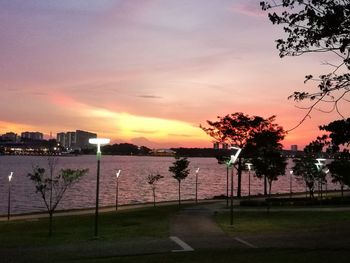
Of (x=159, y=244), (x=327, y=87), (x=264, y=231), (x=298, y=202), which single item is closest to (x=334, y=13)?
(x=327, y=87)

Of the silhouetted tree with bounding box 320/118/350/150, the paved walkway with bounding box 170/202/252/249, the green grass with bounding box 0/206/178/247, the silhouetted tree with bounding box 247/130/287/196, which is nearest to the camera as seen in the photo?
the silhouetted tree with bounding box 320/118/350/150

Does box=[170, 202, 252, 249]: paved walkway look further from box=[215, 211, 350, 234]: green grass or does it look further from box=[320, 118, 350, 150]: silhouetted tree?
box=[320, 118, 350, 150]: silhouetted tree

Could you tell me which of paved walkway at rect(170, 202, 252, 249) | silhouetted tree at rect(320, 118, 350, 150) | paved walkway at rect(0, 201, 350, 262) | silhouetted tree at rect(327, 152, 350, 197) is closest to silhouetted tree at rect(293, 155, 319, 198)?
silhouetted tree at rect(327, 152, 350, 197)

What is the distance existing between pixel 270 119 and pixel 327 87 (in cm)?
5802

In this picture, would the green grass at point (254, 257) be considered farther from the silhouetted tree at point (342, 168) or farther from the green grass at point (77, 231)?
the silhouetted tree at point (342, 168)

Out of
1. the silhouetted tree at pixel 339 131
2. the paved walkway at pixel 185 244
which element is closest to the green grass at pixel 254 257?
the paved walkway at pixel 185 244

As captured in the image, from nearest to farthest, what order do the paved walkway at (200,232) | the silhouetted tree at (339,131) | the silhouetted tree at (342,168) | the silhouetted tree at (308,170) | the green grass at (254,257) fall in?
1. the silhouetted tree at (339,131)
2. the green grass at (254,257)
3. the paved walkway at (200,232)
4. the silhouetted tree at (342,168)
5. the silhouetted tree at (308,170)

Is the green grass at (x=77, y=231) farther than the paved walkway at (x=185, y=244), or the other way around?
the green grass at (x=77, y=231)

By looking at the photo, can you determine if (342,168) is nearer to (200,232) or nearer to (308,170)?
(308,170)

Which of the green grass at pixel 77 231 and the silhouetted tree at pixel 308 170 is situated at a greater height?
the silhouetted tree at pixel 308 170

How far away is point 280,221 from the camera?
3425 centimetres

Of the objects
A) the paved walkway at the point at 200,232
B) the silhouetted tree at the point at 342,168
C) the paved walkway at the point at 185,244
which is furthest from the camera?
the silhouetted tree at the point at 342,168

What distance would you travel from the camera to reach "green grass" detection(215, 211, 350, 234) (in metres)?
29.5

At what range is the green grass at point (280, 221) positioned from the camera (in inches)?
1162
